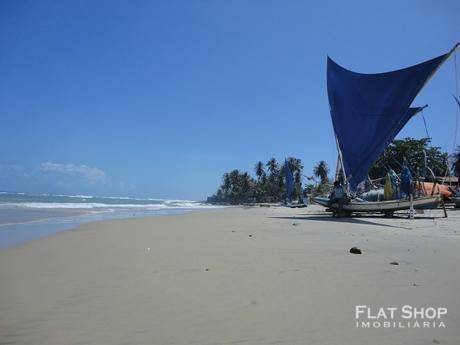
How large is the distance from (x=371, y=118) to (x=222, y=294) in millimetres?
19017

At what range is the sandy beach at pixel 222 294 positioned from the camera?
308 cm

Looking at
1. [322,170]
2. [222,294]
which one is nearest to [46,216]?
[222,294]

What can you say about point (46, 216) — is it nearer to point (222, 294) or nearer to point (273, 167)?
point (222, 294)

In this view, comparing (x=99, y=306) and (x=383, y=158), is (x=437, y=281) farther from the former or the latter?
(x=383, y=158)

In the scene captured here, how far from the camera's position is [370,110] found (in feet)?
68.7

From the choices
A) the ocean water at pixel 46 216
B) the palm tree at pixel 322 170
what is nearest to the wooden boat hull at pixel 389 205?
the ocean water at pixel 46 216

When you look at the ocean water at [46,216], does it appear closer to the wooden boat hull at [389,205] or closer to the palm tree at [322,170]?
the wooden boat hull at [389,205]

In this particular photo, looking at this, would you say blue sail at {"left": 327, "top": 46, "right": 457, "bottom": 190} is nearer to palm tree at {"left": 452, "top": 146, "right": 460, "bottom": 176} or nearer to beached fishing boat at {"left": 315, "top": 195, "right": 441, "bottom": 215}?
beached fishing boat at {"left": 315, "top": 195, "right": 441, "bottom": 215}

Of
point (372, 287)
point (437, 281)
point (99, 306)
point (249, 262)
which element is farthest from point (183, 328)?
point (437, 281)

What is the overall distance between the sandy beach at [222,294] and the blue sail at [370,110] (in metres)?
14.1

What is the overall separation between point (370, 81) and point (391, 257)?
17.5m

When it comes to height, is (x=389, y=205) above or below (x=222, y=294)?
above

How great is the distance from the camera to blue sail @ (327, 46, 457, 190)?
789 inches

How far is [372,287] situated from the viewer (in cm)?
432
